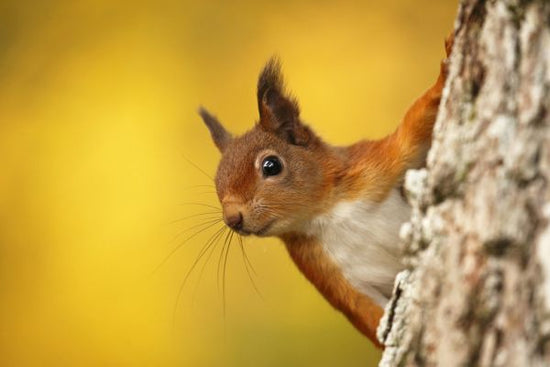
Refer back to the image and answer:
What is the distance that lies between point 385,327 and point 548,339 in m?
0.34

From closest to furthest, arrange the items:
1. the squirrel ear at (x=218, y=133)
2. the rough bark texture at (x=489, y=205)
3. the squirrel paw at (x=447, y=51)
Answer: the rough bark texture at (x=489, y=205) → the squirrel paw at (x=447, y=51) → the squirrel ear at (x=218, y=133)

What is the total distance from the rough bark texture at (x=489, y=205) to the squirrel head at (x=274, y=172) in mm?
550

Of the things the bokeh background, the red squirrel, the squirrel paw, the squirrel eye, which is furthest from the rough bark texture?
the bokeh background

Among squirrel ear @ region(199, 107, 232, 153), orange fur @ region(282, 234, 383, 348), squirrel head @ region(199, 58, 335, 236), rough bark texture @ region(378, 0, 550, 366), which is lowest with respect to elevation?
rough bark texture @ region(378, 0, 550, 366)

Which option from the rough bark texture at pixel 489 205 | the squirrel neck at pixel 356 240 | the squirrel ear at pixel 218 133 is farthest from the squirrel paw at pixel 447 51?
the squirrel ear at pixel 218 133

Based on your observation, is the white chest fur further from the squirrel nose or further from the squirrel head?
the squirrel nose

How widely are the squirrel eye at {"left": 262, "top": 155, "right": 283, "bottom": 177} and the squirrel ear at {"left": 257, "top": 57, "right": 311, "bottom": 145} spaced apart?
0.07m

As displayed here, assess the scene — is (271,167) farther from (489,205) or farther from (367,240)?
(489,205)

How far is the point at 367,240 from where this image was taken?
1.33 metres

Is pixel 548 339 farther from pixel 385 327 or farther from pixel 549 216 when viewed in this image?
pixel 385 327

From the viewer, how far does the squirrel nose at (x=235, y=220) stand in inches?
51.8

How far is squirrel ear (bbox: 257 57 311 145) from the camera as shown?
4.44ft

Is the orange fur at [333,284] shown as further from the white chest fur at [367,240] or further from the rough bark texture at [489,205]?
the rough bark texture at [489,205]

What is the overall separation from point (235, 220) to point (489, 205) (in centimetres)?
69
